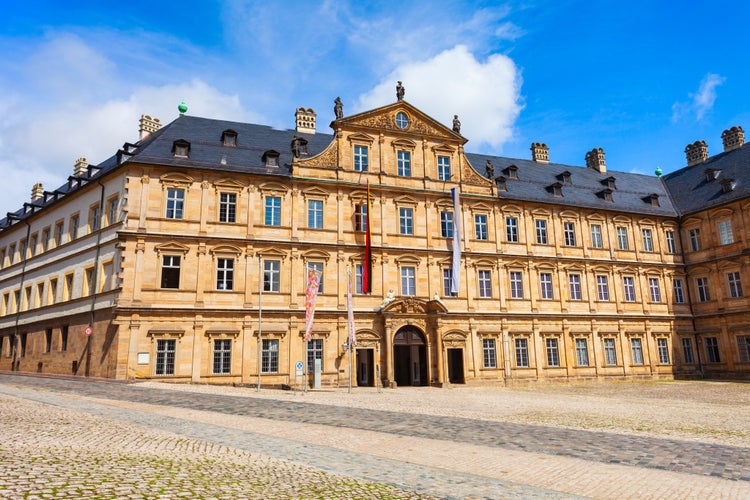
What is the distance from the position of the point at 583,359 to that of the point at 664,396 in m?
12.9

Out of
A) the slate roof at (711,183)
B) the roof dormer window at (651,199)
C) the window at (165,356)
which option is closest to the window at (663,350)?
the slate roof at (711,183)

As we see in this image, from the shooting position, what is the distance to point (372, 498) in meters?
7.42

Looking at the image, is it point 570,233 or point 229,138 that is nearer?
point 229,138

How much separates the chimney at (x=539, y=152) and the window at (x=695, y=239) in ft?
42.7

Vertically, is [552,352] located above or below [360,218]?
below

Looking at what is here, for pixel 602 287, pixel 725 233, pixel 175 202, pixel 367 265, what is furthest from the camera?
pixel 725 233

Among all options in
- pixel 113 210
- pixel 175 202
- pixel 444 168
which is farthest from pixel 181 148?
pixel 444 168

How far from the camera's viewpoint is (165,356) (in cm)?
3094

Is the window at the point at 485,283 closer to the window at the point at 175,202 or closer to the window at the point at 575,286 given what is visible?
the window at the point at 575,286

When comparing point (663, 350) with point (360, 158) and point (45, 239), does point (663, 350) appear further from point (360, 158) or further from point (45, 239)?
point (45, 239)

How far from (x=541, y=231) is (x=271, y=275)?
20.3m

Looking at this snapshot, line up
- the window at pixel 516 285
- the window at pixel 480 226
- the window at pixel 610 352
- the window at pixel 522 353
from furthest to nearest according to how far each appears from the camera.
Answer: the window at pixel 610 352, the window at pixel 516 285, the window at pixel 480 226, the window at pixel 522 353

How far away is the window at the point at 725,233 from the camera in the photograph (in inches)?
Answer: 1687

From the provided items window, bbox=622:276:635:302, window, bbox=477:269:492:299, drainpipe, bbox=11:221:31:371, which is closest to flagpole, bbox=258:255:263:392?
window, bbox=477:269:492:299
